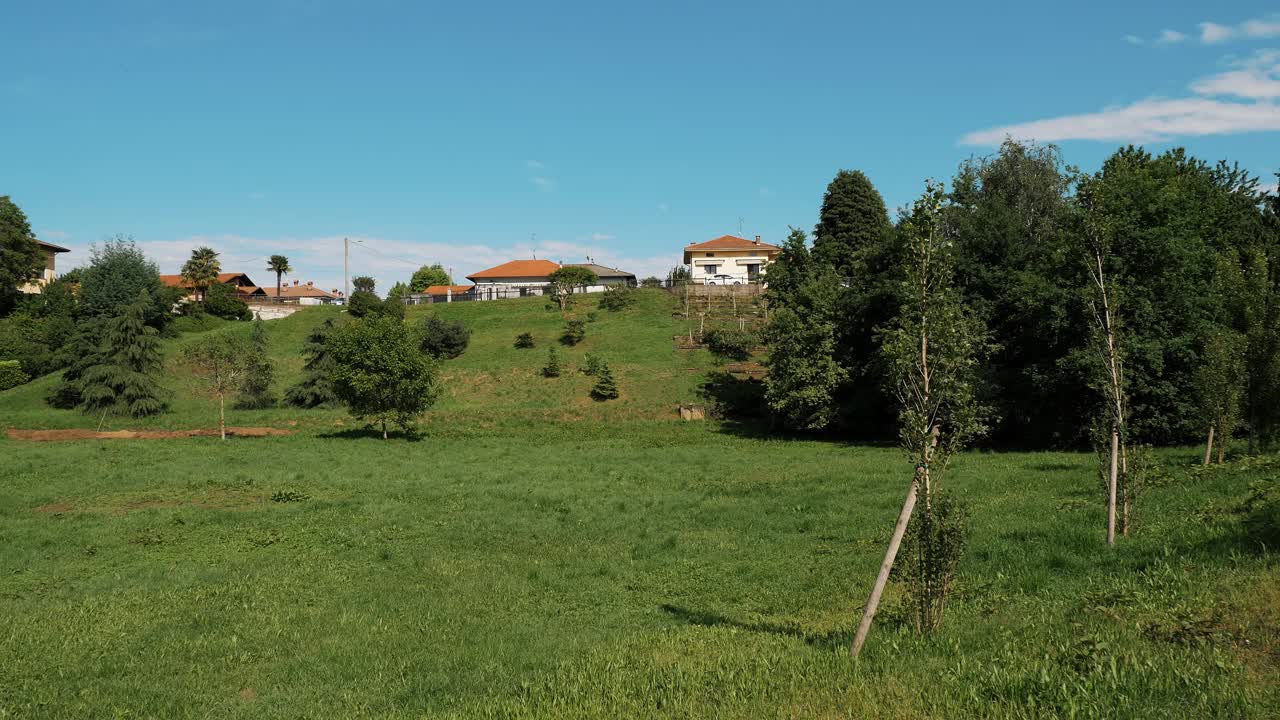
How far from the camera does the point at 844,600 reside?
1177 cm

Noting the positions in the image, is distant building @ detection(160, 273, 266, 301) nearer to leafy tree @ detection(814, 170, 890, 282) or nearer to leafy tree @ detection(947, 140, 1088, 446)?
leafy tree @ detection(814, 170, 890, 282)

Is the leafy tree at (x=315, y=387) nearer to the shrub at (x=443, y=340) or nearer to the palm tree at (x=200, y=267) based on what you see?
the shrub at (x=443, y=340)

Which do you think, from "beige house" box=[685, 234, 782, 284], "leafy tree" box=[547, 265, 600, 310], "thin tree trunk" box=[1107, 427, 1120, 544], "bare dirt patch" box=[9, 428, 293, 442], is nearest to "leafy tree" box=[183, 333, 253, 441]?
"bare dirt patch" box=[9, 428, 293, 442]

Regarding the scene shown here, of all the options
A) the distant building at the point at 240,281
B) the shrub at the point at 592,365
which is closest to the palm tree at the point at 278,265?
the distant building at the point at 240,281

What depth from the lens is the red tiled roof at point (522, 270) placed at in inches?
4744

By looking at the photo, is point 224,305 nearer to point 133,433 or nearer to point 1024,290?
point 133,433

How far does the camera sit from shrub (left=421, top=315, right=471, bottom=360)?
221 feet

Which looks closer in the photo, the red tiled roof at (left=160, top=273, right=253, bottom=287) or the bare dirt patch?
the bare dirt patch

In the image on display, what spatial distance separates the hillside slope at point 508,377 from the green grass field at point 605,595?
19545mm

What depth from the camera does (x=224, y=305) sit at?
85062 mm

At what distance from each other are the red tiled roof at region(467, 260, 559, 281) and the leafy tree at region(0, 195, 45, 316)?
184 ft

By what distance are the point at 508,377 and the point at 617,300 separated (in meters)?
21.6

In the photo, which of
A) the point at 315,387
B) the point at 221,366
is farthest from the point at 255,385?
the point at 221,366

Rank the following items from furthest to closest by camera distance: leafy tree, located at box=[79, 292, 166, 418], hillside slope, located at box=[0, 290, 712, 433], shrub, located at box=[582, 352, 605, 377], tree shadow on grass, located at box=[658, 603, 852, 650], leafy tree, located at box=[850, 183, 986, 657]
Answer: shrub, located at box=[582, 352, 605, 377] → hillside slope, located at box=[0, 290, 712, 433] → leafy tree, located at box=[79, 292, 166, 418] → tree shadow on grass, located at box=[658, 603, 852, 650] → leafy tree, located at box=[850, 183, 986, 657]
